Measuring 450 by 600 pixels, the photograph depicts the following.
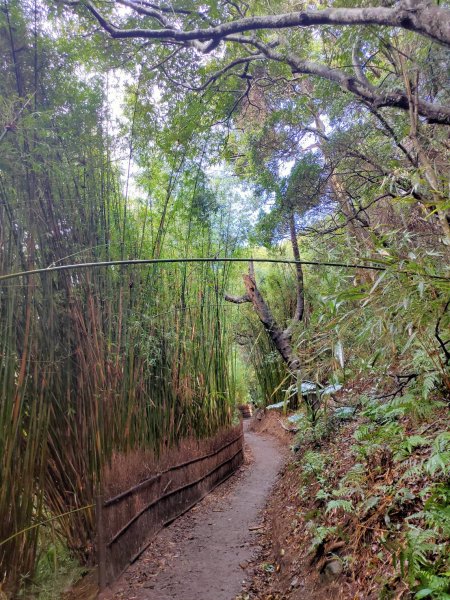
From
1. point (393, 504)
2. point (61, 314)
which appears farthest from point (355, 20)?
point (393, 504)

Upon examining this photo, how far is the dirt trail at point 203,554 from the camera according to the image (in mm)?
2236

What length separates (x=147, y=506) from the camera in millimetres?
2879

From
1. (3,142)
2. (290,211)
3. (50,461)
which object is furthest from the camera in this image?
(290,211)

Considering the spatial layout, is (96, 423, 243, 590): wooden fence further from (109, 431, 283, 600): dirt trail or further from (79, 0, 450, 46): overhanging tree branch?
(79, 0, 450, 46): overhanging tree branch

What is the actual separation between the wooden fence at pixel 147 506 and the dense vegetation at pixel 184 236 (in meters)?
0.16

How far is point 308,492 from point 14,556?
1.85 metres

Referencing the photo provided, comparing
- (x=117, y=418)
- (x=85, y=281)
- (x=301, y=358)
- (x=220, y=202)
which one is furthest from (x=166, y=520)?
(x=220, y=202)

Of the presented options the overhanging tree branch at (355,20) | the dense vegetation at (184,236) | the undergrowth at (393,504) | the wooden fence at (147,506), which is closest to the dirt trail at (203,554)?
the wooden fence at (147,506)

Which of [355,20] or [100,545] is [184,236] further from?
[100,545]

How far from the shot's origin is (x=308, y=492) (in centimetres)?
286

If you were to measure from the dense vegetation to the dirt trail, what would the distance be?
0.39 meters

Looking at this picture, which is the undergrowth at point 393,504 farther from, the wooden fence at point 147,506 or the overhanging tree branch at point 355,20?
the overhanging tree branch at point 355,20

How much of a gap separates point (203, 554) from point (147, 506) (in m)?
0.48

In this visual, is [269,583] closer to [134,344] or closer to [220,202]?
[134,344]
